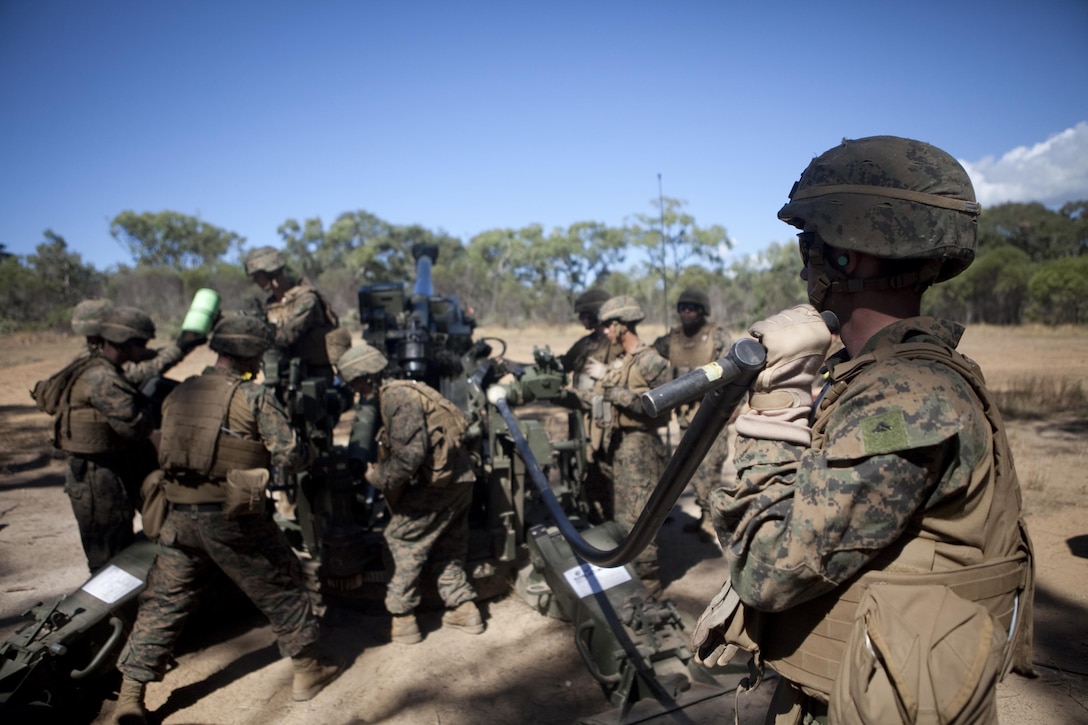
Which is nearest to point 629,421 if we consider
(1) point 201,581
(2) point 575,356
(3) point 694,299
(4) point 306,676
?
(2) point 575,356

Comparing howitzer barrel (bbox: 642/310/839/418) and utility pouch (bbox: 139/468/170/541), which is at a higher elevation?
howitzer barrel (bbox: 642/310/839/418)

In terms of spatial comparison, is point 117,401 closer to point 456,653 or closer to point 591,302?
point 456,653

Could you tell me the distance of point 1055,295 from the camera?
20312mm

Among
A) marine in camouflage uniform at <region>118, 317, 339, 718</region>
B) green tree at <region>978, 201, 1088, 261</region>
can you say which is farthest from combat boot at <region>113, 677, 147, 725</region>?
green tree at <region>978, 201, 1088, 261</region>

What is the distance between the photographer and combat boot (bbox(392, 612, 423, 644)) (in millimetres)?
4883

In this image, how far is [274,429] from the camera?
13.5ft

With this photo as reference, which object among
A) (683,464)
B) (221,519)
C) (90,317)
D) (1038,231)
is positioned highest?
(1038,231)

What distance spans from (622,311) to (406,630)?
2.96 m

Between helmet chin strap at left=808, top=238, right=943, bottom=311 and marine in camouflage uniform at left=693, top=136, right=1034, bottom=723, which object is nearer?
marine in camouflage uniform at left=693, top=136, right=1034, bottom=723

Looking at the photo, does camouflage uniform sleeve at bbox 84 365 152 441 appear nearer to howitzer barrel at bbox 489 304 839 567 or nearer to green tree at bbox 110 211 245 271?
howitzer barrel at bbox 489 304 839 567

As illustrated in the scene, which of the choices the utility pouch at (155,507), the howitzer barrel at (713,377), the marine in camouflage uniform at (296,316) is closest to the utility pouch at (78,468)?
the utility pouch at (155,507)

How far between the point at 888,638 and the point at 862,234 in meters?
0.88

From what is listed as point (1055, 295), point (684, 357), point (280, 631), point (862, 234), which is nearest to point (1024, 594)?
point (862, 234)

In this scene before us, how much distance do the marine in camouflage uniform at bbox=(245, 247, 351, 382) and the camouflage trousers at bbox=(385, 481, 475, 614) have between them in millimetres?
2645
